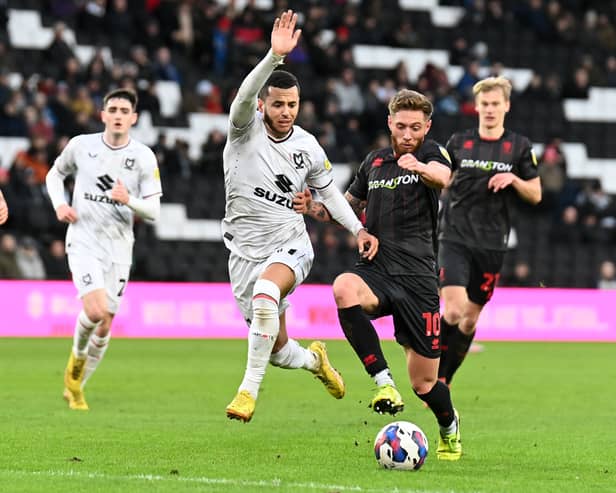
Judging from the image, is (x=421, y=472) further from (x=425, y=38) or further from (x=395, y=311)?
(x=425, y=38)

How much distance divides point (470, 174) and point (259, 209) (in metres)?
3.21

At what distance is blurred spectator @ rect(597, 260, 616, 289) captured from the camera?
2430cm

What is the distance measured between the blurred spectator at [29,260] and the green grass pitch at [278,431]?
3.19m

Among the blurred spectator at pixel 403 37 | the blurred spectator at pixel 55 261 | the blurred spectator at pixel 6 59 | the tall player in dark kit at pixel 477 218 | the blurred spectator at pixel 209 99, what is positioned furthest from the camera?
the blurred spectator at pixel 403 37

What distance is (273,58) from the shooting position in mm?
8438

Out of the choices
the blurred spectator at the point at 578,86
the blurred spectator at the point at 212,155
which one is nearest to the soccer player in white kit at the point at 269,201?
the blurred spectator at the point at 212,155

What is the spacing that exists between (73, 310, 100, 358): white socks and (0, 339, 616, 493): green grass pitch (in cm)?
52

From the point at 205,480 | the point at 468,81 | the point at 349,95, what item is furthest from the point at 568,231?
the point at 205,480

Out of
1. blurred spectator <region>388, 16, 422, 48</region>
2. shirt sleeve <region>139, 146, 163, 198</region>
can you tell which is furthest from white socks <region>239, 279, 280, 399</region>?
blurred spectator <region>388, 16, 422, 48</region>

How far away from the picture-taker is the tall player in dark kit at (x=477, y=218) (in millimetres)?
11773

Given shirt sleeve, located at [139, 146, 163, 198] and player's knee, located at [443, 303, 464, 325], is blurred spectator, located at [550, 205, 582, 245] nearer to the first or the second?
player's knee, located at [443, 303, 464, 325]

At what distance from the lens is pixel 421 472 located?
7.79 metres

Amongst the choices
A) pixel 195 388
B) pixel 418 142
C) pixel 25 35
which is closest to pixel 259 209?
pixel 418 142

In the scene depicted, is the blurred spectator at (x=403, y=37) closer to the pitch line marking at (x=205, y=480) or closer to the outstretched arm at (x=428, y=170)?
the outstretched arm at (x=428, y=170)
